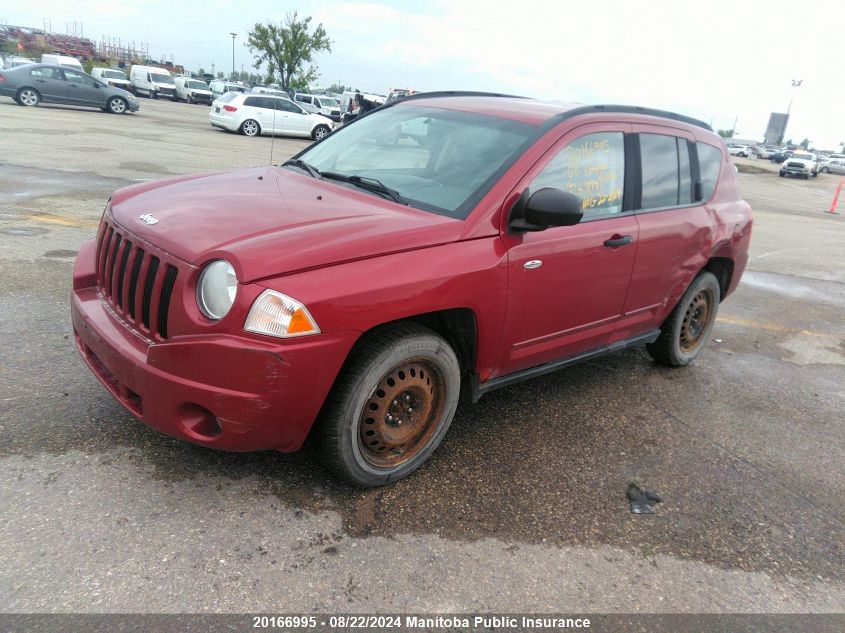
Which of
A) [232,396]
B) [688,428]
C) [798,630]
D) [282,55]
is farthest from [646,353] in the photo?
[282,55]

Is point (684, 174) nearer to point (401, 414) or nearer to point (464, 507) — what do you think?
point (401, 414)

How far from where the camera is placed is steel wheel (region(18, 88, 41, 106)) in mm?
22719

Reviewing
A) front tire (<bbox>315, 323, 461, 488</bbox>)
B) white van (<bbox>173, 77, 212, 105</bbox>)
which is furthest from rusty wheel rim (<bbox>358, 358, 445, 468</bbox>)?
white van (<bbox>173, 77, 212, 105</bbox>)

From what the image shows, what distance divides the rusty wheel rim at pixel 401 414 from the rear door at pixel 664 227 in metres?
1.59

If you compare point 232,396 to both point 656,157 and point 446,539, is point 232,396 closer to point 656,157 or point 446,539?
point 446,539

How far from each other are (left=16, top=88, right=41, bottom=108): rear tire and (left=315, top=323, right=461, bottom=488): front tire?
2523 centimetres

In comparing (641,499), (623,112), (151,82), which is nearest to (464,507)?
(641,499)

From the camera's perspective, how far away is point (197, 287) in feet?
8.54

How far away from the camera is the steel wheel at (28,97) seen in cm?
2272

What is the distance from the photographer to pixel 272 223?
2855mm

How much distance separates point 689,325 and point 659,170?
1369mm

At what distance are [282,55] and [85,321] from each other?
2618 inches

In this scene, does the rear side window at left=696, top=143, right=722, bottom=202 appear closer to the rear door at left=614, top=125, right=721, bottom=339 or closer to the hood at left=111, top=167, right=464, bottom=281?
the rear door at left=614, top=125, right=721, bottom=339

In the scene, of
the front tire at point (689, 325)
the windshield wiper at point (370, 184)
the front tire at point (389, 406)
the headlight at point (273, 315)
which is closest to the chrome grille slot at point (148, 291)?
the headlight at point (273, 315)
